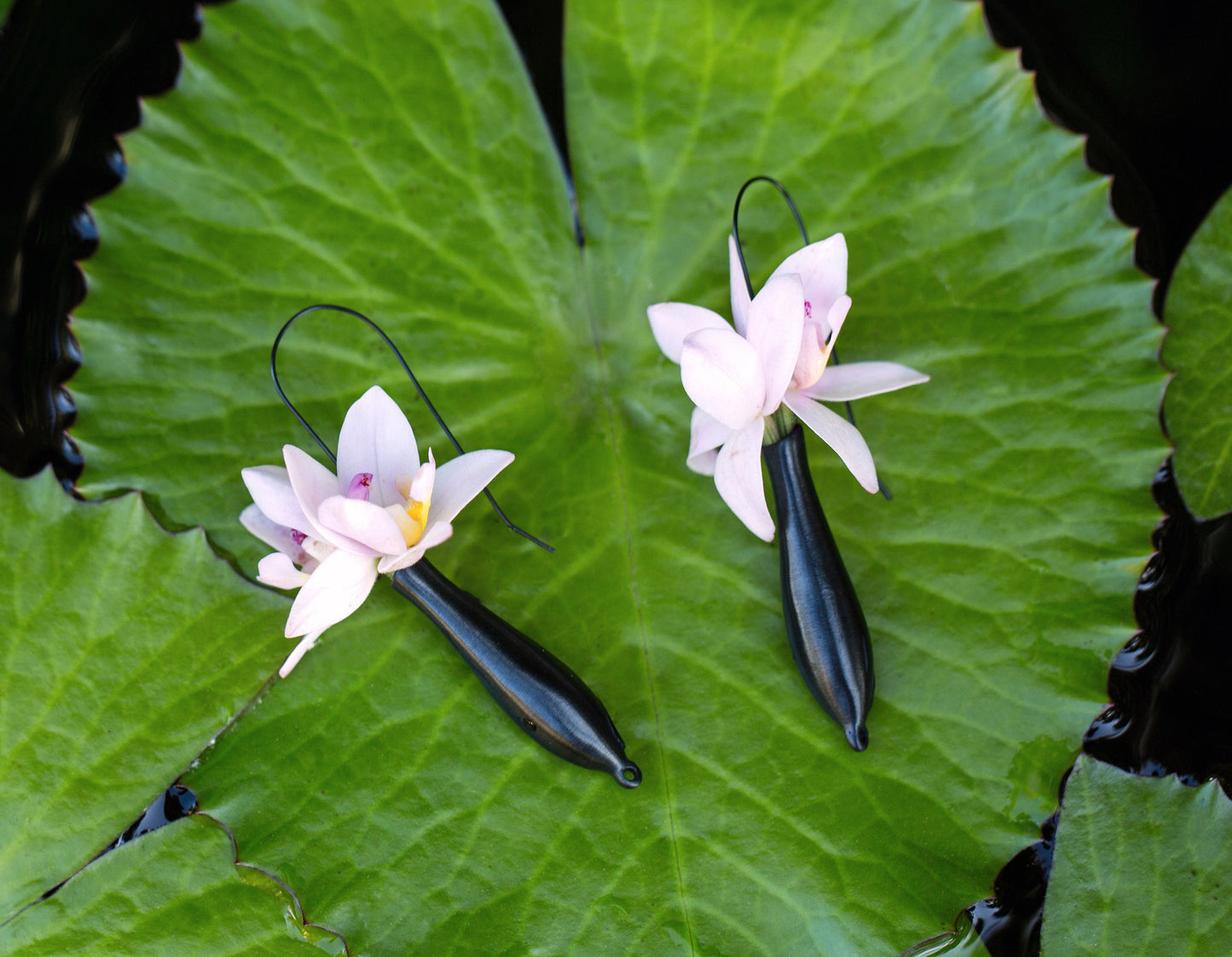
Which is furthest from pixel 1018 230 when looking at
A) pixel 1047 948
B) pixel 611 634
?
pixel 1047 948

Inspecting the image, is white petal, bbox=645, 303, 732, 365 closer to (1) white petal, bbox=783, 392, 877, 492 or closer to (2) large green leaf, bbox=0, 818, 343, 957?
(1) white petal, bbox=783, 392, 877, 492

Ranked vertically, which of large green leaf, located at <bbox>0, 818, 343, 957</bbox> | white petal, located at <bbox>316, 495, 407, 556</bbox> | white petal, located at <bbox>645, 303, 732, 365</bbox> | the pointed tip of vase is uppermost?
white petal, located at <bbox>645, 303, 732, 365</bbox>

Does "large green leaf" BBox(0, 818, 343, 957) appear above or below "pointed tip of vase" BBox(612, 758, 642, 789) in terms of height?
below

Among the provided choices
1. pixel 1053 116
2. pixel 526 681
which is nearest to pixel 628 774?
pixel 526 681

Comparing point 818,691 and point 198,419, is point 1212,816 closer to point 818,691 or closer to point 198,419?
point 818,691

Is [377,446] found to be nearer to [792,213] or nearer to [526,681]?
[526,681]


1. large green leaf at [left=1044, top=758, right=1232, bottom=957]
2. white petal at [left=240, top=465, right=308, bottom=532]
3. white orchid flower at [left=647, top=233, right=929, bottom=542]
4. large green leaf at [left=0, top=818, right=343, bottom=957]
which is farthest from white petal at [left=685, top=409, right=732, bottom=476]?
large green leaf at [left=0, top=818, right=343, bottom=957]

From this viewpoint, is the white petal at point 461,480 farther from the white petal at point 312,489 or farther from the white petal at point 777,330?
the white petal at point 777,330
